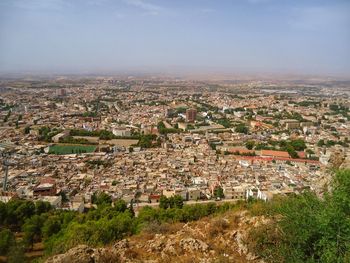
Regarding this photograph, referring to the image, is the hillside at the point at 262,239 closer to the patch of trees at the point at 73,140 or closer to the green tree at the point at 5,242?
the green tree at the point at 5,242

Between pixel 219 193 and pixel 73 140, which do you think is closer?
pixel 219 193

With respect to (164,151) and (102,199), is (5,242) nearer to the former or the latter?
(102,199)

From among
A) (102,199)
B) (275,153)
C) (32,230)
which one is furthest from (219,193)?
(275,153)

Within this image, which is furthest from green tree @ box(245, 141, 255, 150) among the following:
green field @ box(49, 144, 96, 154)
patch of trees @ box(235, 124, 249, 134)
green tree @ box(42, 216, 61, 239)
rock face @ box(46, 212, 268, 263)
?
rock face @ box(46, 212, 268, 263)

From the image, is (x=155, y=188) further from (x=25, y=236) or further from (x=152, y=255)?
(x=152, y=255)

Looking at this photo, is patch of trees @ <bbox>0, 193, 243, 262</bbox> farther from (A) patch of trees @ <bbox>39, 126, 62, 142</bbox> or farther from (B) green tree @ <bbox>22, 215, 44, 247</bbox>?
(A) patch of trees @ <bbox>39, 126, 62, 142</bbox>

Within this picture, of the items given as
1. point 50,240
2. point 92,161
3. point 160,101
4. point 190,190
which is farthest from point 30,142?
point 160,101

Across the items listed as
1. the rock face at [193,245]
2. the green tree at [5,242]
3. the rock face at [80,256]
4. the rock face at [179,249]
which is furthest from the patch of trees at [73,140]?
the rock face at [193,245]
